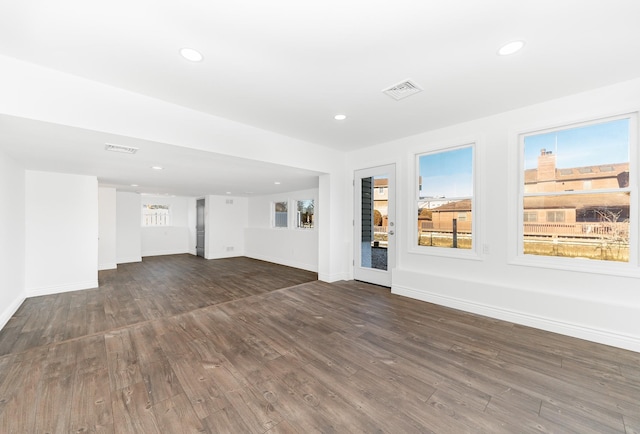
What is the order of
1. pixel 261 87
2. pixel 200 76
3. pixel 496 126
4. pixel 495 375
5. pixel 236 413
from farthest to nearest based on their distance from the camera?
pixel 496 126 → pixel 261 87 → pixel 200 76 → pixel 495 375 → pixel 236 413

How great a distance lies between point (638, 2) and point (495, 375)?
2.78 metres

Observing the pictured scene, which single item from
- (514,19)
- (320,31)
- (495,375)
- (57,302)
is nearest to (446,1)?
(514,19)

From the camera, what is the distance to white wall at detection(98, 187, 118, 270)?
262 inches

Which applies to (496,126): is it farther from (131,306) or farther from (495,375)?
(131,306)

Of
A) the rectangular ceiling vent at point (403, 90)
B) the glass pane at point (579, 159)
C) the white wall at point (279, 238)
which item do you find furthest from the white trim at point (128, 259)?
the glass pane at point (579, 159)

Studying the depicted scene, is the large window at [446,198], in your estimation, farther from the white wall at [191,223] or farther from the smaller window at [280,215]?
the white wall at [191,223]

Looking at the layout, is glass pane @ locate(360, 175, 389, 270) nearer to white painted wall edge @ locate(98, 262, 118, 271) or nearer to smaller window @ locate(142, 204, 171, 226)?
white painted wall edge @ locate(98, 262, 118, 271)

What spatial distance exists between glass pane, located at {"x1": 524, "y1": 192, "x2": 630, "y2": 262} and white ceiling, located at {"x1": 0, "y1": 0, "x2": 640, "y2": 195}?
121cm

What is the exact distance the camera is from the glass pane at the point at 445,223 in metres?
3.75

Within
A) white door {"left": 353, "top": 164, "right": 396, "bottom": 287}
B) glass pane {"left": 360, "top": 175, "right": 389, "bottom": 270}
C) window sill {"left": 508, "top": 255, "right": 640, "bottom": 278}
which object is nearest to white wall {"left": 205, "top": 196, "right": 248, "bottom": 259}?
white door {"left": 353, "top": 164, "right": 396, "bottom": 287}

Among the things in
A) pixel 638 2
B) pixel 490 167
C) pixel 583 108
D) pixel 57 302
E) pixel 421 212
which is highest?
pixel 638 2

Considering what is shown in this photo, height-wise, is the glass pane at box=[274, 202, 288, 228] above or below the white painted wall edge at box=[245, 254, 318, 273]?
above

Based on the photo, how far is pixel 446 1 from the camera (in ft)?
5.26

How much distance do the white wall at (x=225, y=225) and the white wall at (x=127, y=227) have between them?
6.52 feet
